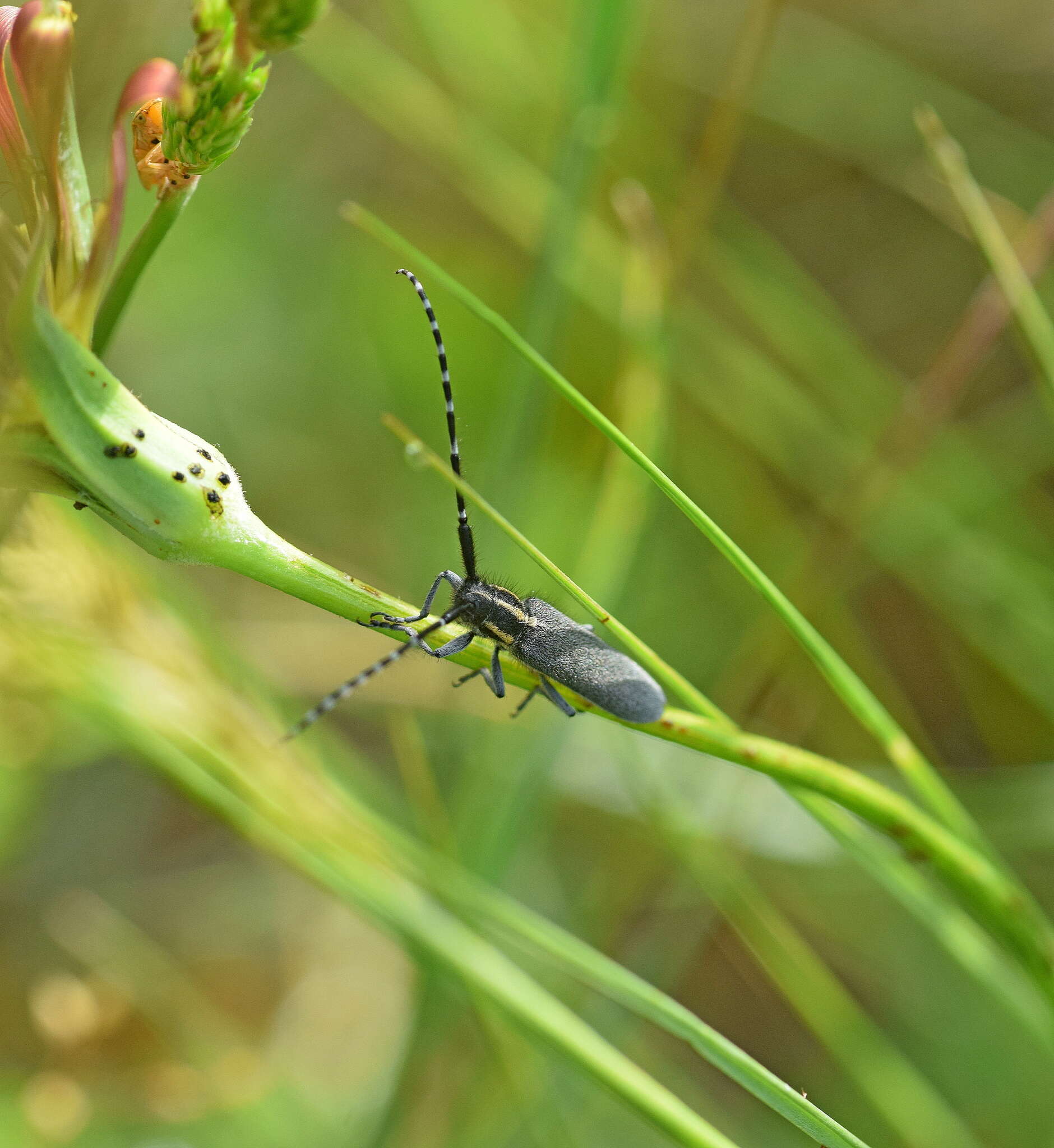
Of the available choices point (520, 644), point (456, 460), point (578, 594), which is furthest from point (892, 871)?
point (456, 460)

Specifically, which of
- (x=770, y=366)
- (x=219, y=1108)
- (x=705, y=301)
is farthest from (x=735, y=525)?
(x=219, y=1108)

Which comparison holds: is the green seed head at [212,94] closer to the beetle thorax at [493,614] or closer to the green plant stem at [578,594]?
the green plant stem at [578,594]

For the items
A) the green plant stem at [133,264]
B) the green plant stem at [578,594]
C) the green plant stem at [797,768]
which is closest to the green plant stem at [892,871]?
the green plant stem at [578,594]

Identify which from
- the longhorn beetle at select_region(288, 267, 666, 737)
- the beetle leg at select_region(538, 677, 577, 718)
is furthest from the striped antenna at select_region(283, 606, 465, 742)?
the beetle leg at select_region(538, 677, 577, 718)

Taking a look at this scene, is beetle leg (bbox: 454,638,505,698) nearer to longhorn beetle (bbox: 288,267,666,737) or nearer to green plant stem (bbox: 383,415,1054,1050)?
longhorn beetle (bbox: 288,267,666,737)

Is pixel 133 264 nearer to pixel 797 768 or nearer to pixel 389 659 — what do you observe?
pixel 389 659
